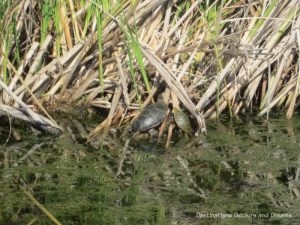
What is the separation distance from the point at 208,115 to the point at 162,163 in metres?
0.78

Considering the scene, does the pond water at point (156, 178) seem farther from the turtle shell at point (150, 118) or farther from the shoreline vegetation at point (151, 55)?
the shoreline vegetation at point (151, 55)

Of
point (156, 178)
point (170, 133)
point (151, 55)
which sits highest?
point (151, 55)

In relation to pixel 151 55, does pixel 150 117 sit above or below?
below

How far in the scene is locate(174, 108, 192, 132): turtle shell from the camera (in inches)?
149

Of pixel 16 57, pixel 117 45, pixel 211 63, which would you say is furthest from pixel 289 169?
pixel 16 57

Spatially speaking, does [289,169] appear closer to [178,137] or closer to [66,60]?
[178,137]

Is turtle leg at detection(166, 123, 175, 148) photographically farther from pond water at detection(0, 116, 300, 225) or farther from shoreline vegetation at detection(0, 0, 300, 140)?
shoreline vegetation at detection(0, 0, 300, 140)

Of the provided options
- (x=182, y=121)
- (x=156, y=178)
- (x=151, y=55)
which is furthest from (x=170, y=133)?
(x=156, y=178)

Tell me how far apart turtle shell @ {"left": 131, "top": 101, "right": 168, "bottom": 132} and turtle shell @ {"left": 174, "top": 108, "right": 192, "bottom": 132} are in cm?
8

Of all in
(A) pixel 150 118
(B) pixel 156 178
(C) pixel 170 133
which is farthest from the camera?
(C) pixel 170 133

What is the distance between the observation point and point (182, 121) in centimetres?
379

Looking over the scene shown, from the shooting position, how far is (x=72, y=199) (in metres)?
2.96

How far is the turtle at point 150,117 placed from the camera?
3730mm

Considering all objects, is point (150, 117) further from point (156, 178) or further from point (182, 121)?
point (156, 178)
